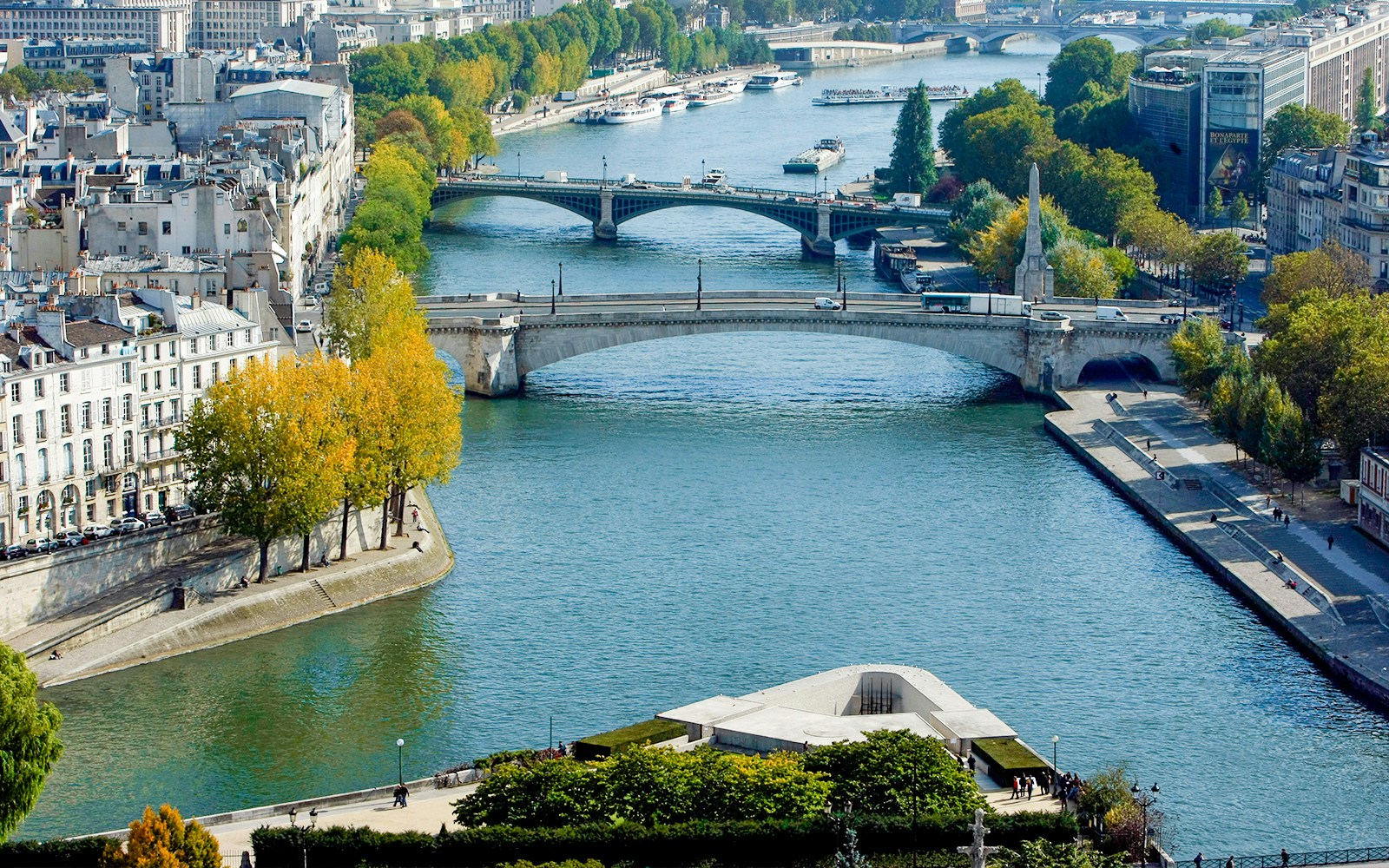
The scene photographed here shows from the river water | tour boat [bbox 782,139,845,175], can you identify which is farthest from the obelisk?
tour boat [bbox 782,139,845,175]

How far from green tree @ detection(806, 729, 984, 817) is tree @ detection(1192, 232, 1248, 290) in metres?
59.8

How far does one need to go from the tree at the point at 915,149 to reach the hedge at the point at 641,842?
95977 millimetres

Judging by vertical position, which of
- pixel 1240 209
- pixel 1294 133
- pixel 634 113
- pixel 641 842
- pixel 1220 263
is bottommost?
pixel 641 842

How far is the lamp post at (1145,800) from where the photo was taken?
1888 inches

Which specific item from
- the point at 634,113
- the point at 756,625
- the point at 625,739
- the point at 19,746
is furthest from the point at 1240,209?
the point at 19,746

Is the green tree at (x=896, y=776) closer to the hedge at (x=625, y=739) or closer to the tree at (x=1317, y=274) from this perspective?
the hedge at (x=625, y=739)

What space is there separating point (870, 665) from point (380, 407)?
16382 mm

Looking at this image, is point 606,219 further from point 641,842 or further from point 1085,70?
point 641,842

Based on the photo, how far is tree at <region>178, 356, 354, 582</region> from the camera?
216ft

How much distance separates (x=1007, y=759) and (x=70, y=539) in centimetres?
2325

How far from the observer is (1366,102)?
491 feet

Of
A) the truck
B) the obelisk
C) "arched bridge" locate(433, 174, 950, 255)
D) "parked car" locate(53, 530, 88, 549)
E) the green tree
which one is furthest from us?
"arched bridge" locate(433, 174, 950, 255)

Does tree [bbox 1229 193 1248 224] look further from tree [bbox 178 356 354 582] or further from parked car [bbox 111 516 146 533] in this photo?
parked car [bbox 111 516 146 533]

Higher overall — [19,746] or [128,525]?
[128,525]
